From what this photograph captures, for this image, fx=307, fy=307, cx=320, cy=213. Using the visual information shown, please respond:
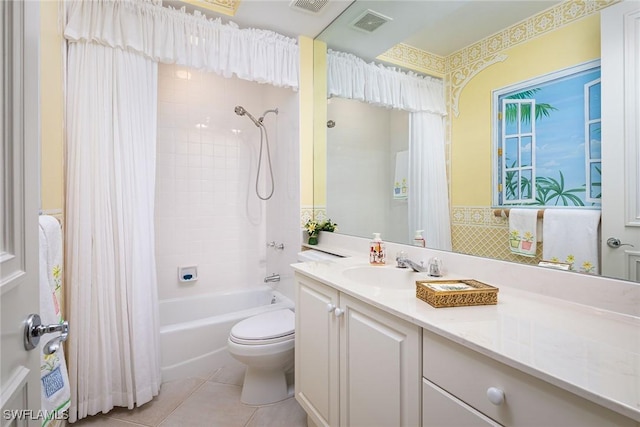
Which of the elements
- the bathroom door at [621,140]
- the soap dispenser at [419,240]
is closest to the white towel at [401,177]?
the soap dispenser at [419,240]

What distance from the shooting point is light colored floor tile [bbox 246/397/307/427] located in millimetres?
1663

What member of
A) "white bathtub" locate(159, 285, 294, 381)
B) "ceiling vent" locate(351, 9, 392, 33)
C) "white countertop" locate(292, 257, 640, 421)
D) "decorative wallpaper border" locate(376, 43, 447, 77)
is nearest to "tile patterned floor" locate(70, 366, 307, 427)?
"white bathtub" locate(159, 285, 294, 381)

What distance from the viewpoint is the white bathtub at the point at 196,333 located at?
2.06 m

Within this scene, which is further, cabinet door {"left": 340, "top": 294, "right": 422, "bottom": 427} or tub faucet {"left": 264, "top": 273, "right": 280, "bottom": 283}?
tub faucet {"left": 264, "top": 273, "right": 280, "bottom": 283}

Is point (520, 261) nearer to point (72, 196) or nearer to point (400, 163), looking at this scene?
point (400, 163)

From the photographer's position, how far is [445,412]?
839 mm

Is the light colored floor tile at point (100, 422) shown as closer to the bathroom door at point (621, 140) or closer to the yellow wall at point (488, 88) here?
the yellow wall at point (488, 88)

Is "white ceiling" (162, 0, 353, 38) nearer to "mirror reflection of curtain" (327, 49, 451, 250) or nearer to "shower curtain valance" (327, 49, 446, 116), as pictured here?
"shower curtain valance" (327, 49, 446, 116)

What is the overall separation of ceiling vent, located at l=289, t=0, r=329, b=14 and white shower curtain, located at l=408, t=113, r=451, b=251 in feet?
3.13

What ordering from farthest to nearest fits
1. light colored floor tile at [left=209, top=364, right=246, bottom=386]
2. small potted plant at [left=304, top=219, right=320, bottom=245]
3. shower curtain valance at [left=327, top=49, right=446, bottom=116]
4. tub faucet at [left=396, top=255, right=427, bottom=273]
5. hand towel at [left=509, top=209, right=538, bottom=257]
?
small potted plant at [left=304, top=219, right=320, bottom=245], light colored floor tile at [left=209, top=364, right=246, bottom=386], shower curtain valance at [left=327, top=49, right=446, bottom=116], tub faucet at [left=396, top=255, right=427, bottom=273], hand towel at [left=509, top=209, right=538, bottom=257]

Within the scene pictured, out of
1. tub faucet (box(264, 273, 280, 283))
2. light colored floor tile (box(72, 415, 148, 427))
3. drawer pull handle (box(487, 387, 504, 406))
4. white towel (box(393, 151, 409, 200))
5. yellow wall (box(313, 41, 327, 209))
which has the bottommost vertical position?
light colored floor tile (box(72, 415, 148, 427))

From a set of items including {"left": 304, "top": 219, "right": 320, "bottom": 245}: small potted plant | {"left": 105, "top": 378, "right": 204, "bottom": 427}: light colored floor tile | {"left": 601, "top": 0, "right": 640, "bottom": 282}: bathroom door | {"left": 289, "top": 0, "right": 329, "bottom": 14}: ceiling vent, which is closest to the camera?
{"left": 601, "top": 0, "right": 640, "bottom": 282}: bathroom door

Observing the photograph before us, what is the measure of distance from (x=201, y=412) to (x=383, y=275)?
1311mm

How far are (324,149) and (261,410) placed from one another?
1.78 meters
